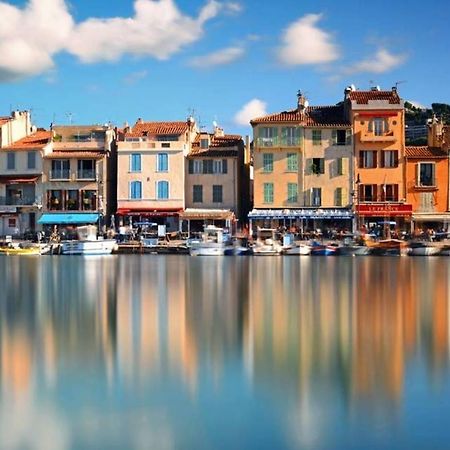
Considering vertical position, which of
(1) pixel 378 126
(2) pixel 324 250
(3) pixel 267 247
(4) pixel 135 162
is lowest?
A: (2) pixel 324 250

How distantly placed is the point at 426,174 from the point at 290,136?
1118 centimetres

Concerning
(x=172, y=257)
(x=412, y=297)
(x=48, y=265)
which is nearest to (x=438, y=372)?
(x=412, y=297)

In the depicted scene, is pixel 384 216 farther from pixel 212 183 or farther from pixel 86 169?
pixel 86 169

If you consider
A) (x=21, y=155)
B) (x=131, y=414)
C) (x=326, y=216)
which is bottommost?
(x=131, y=414)

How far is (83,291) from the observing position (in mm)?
34500

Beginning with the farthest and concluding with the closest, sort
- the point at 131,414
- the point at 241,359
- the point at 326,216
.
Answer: the point at 326,216 < the point at 241,359 < the point at 131,414

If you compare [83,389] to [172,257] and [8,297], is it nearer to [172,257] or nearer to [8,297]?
[8,297]

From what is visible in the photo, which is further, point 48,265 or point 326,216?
point 326,216

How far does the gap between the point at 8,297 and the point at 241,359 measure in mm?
15218

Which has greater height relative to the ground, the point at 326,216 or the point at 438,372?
the point at 326,216

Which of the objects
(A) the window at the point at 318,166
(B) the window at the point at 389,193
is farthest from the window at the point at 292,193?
(B) the window at the point at 389,193

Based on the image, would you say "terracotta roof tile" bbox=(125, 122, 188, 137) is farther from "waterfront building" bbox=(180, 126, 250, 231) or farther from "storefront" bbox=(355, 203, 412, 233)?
"storefront" bbox=(355, 203, 412, 233)

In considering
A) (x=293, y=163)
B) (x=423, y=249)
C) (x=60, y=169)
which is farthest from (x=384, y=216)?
(x=60, y=169)

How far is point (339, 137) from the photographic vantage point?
214ft
